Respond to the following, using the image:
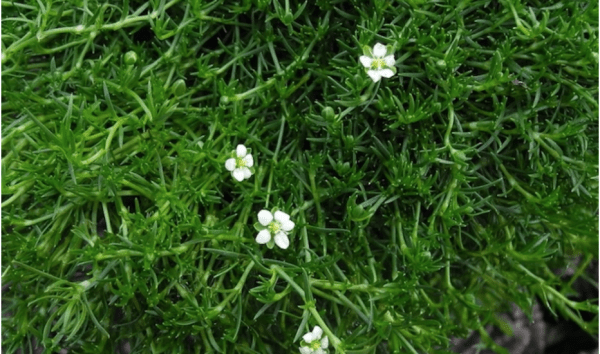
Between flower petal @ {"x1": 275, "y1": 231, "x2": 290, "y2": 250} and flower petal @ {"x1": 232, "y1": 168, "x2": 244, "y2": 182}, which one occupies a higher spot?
flower petal @ {"x1": 232, "y1": 168, "x2": 244, "y2": 182}

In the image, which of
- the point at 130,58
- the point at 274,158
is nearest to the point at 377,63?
the point at 274,158

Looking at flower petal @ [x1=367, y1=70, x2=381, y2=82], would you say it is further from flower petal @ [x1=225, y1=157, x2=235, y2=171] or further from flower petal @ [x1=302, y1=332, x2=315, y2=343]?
flower petal @ [x1=302, y1=332, x2=315, y2=343]

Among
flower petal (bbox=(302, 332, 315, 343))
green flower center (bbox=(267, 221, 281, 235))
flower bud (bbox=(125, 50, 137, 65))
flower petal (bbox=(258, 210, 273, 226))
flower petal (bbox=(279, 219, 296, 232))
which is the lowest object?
flower petal (bbox=(302, 332, 315, 343))

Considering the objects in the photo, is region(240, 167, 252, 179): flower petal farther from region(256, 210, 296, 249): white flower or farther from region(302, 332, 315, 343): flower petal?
region(302, 332, 315, 343): flower petal

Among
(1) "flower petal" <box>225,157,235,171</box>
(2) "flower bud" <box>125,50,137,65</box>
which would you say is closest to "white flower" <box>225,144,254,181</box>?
(1) "flower petal" <box>225,157,235,171</box>

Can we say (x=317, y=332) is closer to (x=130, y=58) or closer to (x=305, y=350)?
(x=305, y=350)

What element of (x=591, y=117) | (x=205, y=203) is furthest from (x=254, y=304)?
(x=591, y=117)
